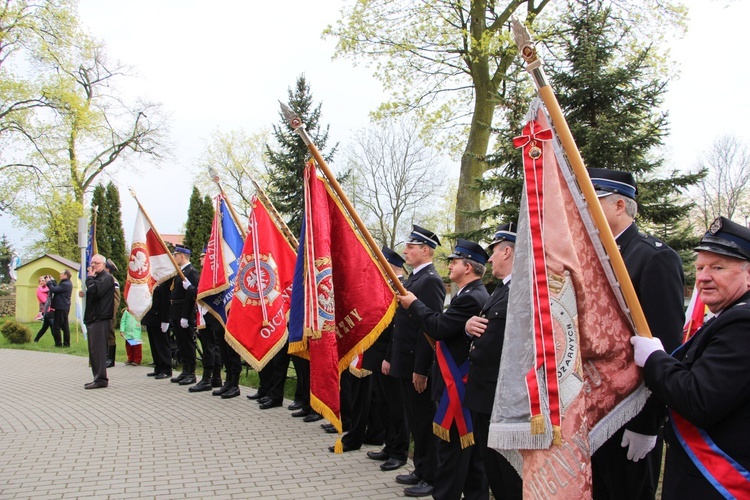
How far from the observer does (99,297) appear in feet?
34.1

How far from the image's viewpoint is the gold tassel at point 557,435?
2479 millimetres

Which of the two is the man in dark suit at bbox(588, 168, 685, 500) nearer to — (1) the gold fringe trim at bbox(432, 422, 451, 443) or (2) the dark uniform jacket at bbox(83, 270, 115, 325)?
(1) the gold fringe trim at bbox(432, 422, 451, 443)

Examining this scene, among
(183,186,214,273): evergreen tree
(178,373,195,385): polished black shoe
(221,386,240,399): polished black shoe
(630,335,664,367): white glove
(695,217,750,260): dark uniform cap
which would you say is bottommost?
(221,386,240,399): polished black shoe

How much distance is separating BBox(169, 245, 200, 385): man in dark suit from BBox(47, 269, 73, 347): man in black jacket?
7708mm

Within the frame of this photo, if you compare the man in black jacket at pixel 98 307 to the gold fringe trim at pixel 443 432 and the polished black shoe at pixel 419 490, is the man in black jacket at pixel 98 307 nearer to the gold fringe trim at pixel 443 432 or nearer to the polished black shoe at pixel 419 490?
the polished black shoe at pixel 419 490

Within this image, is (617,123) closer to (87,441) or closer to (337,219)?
(337,219)

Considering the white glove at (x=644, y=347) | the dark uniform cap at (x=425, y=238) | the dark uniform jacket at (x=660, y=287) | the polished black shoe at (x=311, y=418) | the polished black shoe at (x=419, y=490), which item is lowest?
the polished black shoe at (x=419, y=490)

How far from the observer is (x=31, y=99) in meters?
27.9

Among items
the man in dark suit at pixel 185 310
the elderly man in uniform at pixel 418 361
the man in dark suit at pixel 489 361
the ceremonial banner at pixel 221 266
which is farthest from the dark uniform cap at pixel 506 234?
the man in dark suit at pixel 185 310

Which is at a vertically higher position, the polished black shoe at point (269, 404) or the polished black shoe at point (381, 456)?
the polished black shoe at point (269, 404)

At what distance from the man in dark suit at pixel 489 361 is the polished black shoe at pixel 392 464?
2148mm

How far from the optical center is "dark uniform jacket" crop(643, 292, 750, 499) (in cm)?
217

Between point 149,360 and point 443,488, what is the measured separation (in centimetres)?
1165

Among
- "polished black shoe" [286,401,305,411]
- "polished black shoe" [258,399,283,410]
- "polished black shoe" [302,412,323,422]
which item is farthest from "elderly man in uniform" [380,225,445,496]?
"polished black shoe" [258,399,283,410]
